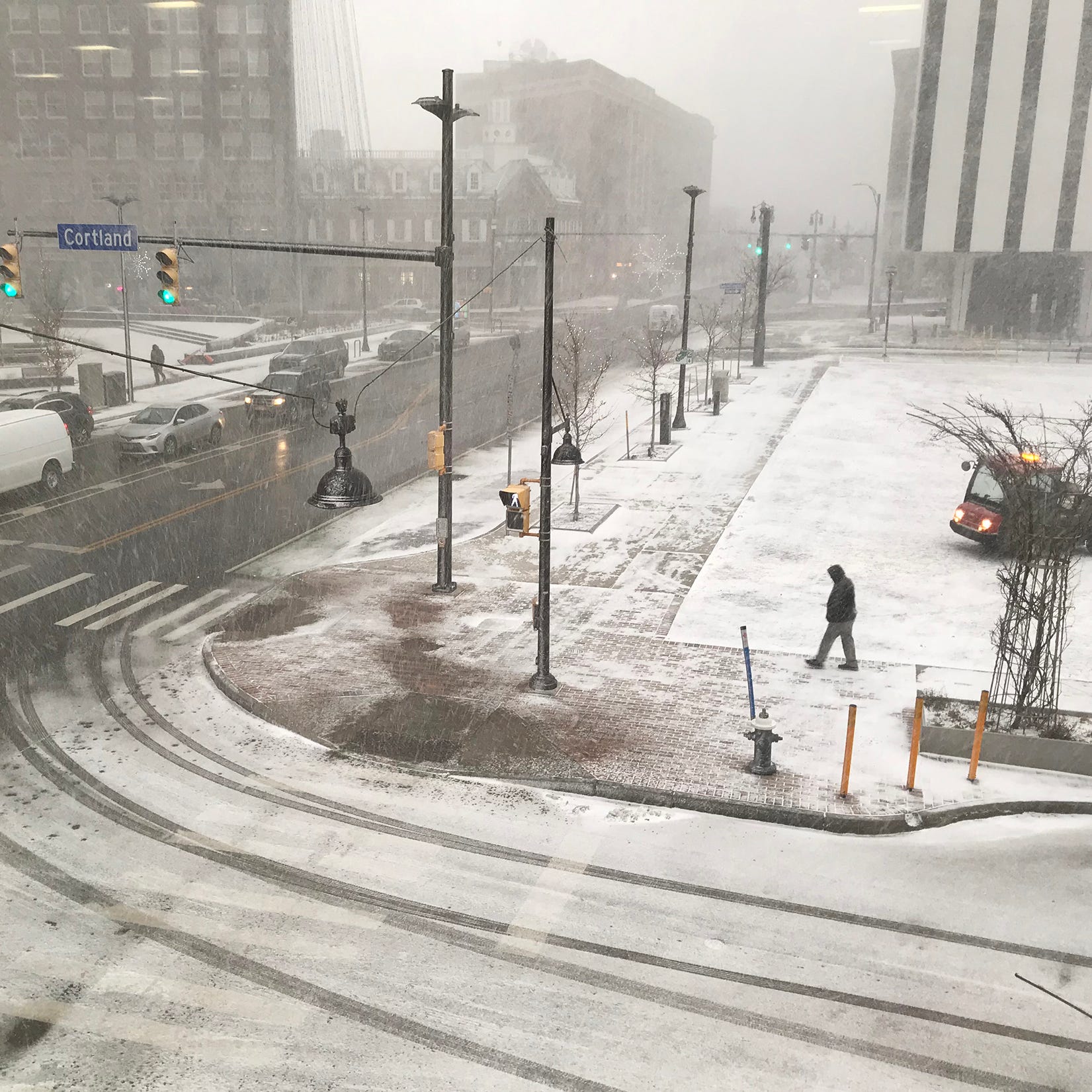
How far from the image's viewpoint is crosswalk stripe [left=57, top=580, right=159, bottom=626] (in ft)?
50.6

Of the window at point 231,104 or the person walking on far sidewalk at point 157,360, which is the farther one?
the window at point 231,104

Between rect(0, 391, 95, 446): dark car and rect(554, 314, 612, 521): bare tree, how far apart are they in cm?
1345

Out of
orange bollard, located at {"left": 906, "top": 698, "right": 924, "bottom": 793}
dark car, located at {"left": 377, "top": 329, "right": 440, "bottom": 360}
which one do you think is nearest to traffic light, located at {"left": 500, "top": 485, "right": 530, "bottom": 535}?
orange bollard, located at {"left": 906, "top": 698, "right": 924, "bottom": 793}

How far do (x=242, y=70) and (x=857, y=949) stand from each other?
82511 millimetres

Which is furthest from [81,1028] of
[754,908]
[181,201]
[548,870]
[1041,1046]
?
[181,201]

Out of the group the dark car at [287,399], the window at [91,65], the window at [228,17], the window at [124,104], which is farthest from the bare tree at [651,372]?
the window at [91,65]

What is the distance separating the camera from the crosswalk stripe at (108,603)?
1542 cm

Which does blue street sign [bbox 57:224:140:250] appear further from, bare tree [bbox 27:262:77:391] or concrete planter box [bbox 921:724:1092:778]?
bare tree [bbox 27:262:77:391]

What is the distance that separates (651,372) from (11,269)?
27.9 metres

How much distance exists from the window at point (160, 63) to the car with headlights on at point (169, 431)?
59.5m

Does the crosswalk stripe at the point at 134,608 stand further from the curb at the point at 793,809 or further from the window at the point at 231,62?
the window at the point at 231,62

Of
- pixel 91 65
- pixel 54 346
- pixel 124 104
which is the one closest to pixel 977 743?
pixel 54 346

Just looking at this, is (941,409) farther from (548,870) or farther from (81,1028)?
(81,1028)

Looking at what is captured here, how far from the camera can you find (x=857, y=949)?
8023mm
